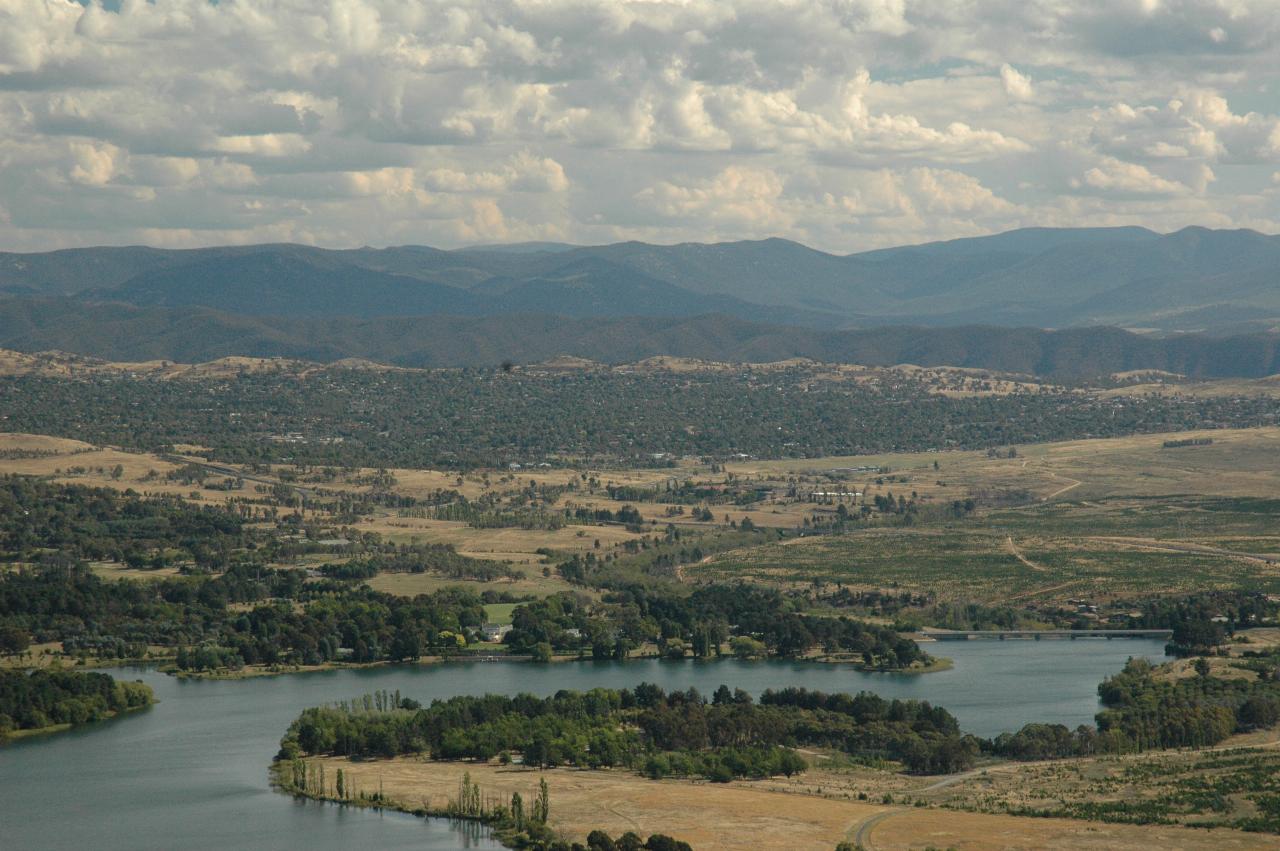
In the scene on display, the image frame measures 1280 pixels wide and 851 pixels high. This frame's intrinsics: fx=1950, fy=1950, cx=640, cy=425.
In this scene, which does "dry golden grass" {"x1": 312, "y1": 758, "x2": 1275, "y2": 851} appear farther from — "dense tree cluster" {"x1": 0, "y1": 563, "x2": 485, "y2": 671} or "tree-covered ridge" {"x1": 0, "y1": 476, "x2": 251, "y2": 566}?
"tree-covered ridge" {"x1": 0, "y1": 476, "x2": 251, "y2": 566}

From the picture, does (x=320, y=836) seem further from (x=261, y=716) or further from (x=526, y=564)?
(x=526, y=564)

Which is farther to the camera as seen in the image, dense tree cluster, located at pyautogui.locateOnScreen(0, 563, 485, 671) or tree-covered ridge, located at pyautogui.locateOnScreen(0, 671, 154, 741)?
dense tree cluster, located at pyautogui.locateOnScreen(0, 563, 485, 671)

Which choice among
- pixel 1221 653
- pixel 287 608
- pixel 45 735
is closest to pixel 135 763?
pixel 45 735

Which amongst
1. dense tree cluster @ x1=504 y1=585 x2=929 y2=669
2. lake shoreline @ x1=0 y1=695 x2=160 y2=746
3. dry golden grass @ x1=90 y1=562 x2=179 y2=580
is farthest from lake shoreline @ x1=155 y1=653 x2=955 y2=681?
dry golden grass @ x1=90 y1=562 x2=179 y2=580

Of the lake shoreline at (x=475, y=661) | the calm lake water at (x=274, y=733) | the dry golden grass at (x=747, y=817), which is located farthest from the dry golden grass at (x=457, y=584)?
the dry golden grass at (x=747, y=817)

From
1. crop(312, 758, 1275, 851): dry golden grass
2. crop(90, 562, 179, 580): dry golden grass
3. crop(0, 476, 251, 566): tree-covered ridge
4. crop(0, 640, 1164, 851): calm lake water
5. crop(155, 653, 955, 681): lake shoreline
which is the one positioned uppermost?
crop(0, 476, 251, 566): tree-covered ridge

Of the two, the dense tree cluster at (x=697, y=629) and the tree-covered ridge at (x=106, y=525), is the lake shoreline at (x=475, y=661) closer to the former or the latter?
the dense tree cluster at (x=697, y=629)

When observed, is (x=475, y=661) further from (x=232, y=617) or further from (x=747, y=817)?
(x=747, y=817)
